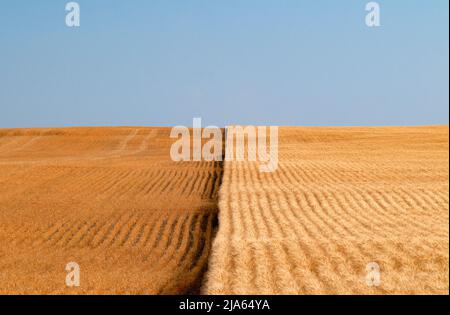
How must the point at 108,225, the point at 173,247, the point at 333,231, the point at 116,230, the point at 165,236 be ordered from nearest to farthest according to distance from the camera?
1. the point at 333,231
2. the point at 173,247
3. the point at 165,236
4. the point at 116,230
5. the point at 108,225

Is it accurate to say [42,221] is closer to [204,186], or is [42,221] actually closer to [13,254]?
[13,254]

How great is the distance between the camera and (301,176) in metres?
22.8

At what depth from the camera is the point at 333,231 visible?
38.9 feet

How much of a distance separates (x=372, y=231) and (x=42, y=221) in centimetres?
932

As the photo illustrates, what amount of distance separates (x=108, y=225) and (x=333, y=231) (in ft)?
21.3

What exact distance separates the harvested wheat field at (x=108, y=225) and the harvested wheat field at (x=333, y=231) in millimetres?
973

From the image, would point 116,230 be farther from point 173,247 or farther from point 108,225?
point 173,247

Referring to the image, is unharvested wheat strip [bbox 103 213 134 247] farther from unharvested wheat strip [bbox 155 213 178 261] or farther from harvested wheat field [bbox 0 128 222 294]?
unharvested wheat strip [bbox 155 213 178 261]

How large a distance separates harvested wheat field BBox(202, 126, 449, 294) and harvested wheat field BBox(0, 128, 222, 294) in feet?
3.19

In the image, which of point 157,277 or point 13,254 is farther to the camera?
point 13,254

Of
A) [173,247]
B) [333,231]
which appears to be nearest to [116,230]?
[173,247]

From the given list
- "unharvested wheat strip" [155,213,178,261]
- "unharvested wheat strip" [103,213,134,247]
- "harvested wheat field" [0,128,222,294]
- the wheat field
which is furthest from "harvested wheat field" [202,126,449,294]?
"unharvested wheat strip" [103,213,134,247]
